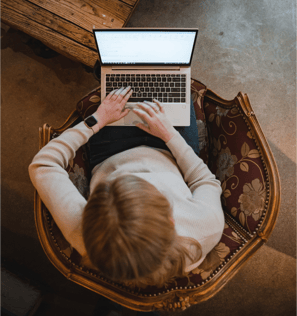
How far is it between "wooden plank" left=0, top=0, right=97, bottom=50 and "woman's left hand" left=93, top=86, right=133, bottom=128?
35 centimetres

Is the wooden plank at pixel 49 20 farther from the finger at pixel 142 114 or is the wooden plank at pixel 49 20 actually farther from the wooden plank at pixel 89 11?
the finger at pixel 142 114

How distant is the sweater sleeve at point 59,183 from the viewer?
2.36 feet

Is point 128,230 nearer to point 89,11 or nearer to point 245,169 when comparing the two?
point 245,169

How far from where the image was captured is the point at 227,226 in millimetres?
891

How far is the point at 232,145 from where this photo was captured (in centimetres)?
94

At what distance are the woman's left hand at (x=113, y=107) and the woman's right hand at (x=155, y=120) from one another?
60 mm

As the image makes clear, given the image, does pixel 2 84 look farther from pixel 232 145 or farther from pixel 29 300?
pixel 232 145

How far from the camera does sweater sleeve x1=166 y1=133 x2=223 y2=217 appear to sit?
812mm

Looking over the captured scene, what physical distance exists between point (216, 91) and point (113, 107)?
95 cm

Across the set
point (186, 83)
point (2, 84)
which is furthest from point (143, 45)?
point (2, 84)

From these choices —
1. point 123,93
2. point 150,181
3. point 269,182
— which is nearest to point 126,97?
point 123,93

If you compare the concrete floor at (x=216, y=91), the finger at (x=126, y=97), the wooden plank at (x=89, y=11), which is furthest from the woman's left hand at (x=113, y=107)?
the concrete floor at (x=216, y=91)

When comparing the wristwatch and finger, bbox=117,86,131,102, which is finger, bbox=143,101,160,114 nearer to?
finger, bbox=117,86,131,102

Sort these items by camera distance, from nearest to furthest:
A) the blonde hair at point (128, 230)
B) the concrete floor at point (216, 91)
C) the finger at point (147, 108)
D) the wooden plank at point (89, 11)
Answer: the blonde hair at point (128, 230) < the finger at point (147, 108) < the wooden plank at point (89, 11) < the concrete floor at point (216, 91)
